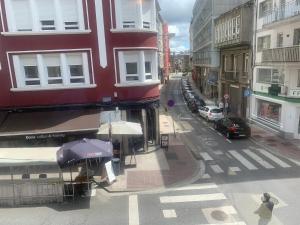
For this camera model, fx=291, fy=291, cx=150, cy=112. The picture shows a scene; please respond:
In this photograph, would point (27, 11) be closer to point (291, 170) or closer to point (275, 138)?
point (291, 170)

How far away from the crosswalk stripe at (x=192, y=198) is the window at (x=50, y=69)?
344 inches

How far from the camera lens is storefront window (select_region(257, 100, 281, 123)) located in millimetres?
24938

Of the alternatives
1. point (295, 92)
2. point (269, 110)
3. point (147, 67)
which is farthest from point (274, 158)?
point (147, 67)

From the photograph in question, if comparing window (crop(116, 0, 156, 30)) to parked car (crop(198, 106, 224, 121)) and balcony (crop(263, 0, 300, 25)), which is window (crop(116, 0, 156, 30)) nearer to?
balcony (crop(263, 0, 300, 25))

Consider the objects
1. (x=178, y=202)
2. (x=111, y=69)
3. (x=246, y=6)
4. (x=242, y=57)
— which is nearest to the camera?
(x=178, y=202)

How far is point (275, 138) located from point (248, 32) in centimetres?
1157

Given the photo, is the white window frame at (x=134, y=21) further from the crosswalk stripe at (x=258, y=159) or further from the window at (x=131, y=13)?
the crosswalk stripe at (x=258, y=159)

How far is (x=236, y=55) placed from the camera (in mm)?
33719

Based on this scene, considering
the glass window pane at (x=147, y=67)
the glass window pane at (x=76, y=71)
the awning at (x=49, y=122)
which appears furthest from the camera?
the glass window pane at (x=147, y=67)

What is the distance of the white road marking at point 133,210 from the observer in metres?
10.9

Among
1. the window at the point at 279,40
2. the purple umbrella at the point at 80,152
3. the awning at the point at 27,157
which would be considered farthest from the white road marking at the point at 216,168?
the window at the point at 279,40

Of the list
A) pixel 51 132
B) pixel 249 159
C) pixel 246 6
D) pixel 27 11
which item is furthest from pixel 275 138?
pixel 27 11

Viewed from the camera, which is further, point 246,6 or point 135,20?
point 246,6

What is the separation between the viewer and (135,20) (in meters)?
17.6
